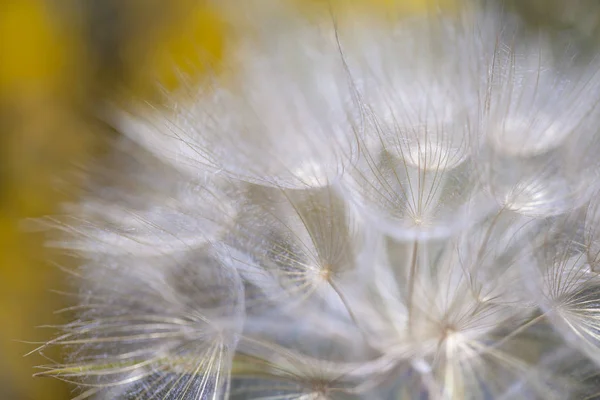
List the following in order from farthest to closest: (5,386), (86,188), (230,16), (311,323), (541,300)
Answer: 1. (230,16)
2. (5,386)
3. (86,188)
4. (311,323)
5. (541,300)

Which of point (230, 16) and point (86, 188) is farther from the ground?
point (230, 16)

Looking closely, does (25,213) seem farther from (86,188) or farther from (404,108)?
(404,108)

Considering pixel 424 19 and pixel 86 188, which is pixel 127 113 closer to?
pixel 86 188

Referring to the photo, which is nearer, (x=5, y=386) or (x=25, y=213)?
(x=5, y=386)

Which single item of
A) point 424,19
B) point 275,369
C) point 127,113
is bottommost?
point 275,369

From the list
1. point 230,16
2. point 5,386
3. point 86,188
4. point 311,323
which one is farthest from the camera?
point 230,16

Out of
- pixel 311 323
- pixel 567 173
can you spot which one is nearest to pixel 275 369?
pixel 311 323
